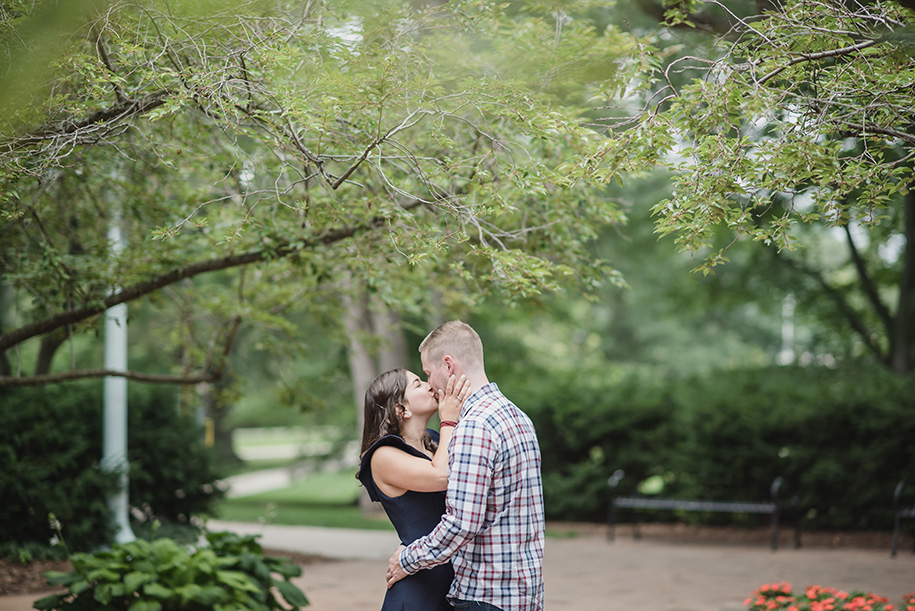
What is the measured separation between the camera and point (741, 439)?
38.9 ft

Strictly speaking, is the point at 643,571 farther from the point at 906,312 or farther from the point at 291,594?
the point at 906,312

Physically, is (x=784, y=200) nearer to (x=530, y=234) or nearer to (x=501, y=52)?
(x=530, y=234)

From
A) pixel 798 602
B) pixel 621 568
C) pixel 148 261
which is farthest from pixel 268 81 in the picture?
pixel 621 568

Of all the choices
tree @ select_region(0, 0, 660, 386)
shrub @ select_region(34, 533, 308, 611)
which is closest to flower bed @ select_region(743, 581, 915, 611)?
tree @ select_region(0, 0, 660, 386)

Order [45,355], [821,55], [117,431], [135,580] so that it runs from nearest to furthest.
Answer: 1. [821,55]
2. [135,580]
3. [117,431]
4. [45,355]

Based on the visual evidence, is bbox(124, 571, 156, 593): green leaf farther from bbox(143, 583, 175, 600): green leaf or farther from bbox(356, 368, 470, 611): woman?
bbox(356, 368, 470, 611): woman

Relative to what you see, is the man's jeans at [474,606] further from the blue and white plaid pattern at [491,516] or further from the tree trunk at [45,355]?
the tree trunk at [45,355]

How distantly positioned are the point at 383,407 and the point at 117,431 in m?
6.62

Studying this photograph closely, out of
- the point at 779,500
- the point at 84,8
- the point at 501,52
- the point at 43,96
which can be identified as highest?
the point at 501,52

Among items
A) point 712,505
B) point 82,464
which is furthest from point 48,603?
point 712,505

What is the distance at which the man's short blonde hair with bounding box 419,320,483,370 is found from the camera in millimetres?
3232

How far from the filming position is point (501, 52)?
538 cm

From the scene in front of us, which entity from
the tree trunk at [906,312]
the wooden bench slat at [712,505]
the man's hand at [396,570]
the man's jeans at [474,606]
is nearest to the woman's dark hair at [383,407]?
the man's hand at [396,570]

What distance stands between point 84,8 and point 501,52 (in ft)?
8.39
